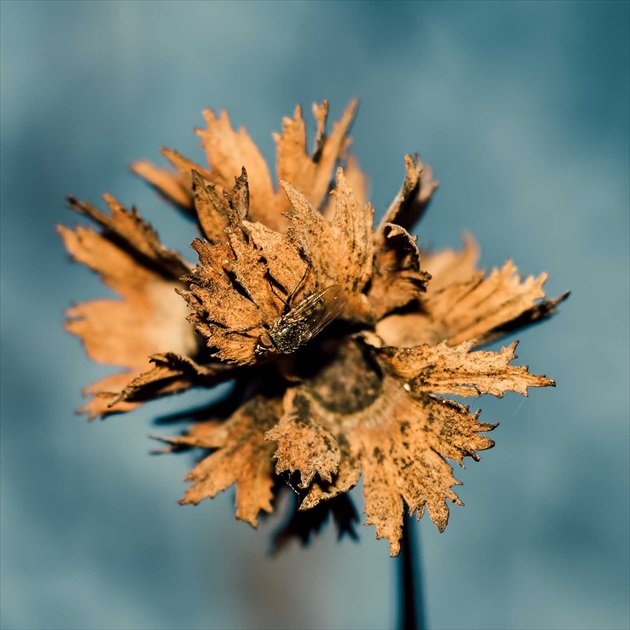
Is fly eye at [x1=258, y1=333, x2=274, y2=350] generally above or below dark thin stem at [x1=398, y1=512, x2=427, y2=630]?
above

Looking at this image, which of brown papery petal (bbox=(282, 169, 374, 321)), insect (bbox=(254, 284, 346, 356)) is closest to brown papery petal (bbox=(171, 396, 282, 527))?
insect (bbox=(254, 284, 346, 356))

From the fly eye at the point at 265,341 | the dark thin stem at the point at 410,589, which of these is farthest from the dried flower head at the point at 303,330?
the dark thin stem at the point at 410,589

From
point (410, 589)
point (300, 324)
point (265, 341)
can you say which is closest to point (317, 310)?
point (300, 324)

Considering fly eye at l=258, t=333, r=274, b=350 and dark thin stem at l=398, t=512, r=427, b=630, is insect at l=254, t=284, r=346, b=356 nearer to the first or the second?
fly eye at l=258, t=333, r=274, b=350

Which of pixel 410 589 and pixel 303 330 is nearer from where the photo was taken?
pixel 303 330

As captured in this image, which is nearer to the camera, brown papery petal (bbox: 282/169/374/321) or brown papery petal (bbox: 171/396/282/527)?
brown papery petal (bbox: 282/169/374/321)

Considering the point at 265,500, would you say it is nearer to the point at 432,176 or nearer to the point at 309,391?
the point at 309,391

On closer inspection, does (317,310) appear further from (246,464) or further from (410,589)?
(410,589)

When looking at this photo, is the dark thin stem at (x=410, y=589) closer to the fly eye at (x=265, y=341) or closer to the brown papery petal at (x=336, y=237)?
the fly eye at (x=265, y=341)
